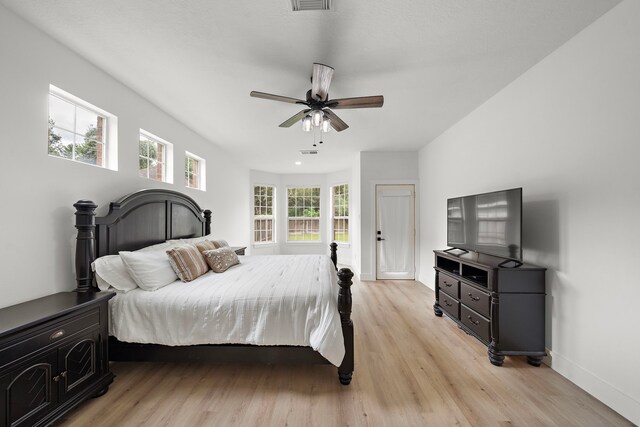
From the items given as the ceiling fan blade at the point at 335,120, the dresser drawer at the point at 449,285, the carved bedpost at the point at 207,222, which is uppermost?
the ceiling fan blade at the point at 335,120

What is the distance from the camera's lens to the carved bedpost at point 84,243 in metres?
1.93

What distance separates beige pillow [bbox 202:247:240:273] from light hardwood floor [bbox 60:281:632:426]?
907mm

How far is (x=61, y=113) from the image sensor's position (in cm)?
202

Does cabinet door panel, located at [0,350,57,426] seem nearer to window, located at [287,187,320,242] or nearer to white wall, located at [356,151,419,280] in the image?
white wall, located at [356,151,419,280]

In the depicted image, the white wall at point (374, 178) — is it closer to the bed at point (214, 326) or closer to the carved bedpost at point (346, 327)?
the bed at point (214, 326)

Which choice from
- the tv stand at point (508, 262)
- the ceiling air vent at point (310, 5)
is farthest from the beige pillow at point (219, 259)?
the tv stand at point (508, 262)

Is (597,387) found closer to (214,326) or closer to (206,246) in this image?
(214,326)

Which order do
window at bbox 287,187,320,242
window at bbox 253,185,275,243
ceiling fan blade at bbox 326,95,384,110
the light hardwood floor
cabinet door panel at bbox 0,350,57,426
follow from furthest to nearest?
window at bbox 287,187,320,242 < window at bbox 253,185,275,243 < ceiling fan blade at bbox 326,95,384,110 < the light hardwood floor < cabinet door panel at bbox 0,350,57,426

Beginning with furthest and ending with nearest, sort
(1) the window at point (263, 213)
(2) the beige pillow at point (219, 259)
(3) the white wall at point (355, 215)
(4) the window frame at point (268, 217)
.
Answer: (1) the window at point (263, 213) < (4) the window frame at point (268, 217) < (3) the white wall at point (355, 215) < (2) the beige pillow at point (219, 259)

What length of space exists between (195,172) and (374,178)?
3298 mm

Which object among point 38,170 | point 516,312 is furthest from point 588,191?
point 38,170

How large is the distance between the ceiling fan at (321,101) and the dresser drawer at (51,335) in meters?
2.01

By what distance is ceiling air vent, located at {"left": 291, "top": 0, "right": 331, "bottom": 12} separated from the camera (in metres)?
1.49

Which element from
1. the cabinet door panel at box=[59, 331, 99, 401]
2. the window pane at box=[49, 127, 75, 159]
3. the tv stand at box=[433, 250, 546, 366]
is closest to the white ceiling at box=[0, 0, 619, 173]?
the window pane at box=[49, 127, 75, 159]
